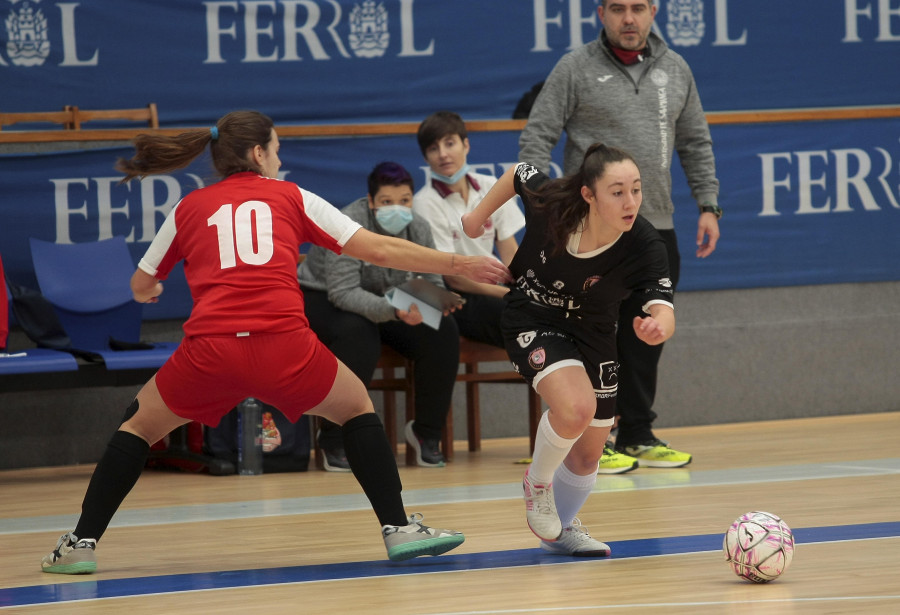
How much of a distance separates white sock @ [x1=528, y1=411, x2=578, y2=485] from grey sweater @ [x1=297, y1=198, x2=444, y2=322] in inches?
82.2

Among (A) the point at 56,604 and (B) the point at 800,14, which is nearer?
(A) the point at 56,604

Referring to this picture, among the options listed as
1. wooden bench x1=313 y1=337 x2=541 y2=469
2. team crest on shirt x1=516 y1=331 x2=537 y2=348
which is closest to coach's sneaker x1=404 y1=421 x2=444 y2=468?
wooden bench x1=313 y1=337 x2=541 y2=469

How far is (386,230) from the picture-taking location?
19.0ft

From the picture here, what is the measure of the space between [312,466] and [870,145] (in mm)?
3768

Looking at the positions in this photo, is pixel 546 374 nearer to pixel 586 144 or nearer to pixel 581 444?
pixel 581 444

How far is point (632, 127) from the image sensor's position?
548 cm

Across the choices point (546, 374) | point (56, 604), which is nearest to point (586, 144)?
point (546, 374)

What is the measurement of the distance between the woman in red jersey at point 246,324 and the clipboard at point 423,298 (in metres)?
1.92

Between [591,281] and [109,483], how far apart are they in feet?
4.68

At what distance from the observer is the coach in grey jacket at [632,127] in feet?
17.9

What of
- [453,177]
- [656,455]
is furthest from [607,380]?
[453,177]

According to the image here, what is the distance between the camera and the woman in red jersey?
3.35m

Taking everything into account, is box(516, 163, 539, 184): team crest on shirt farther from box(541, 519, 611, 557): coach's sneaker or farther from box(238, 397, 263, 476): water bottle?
box(238, 397, 263, 476): water bottle

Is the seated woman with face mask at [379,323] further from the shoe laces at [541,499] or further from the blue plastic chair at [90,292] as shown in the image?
the shoe laces at [541,499]
